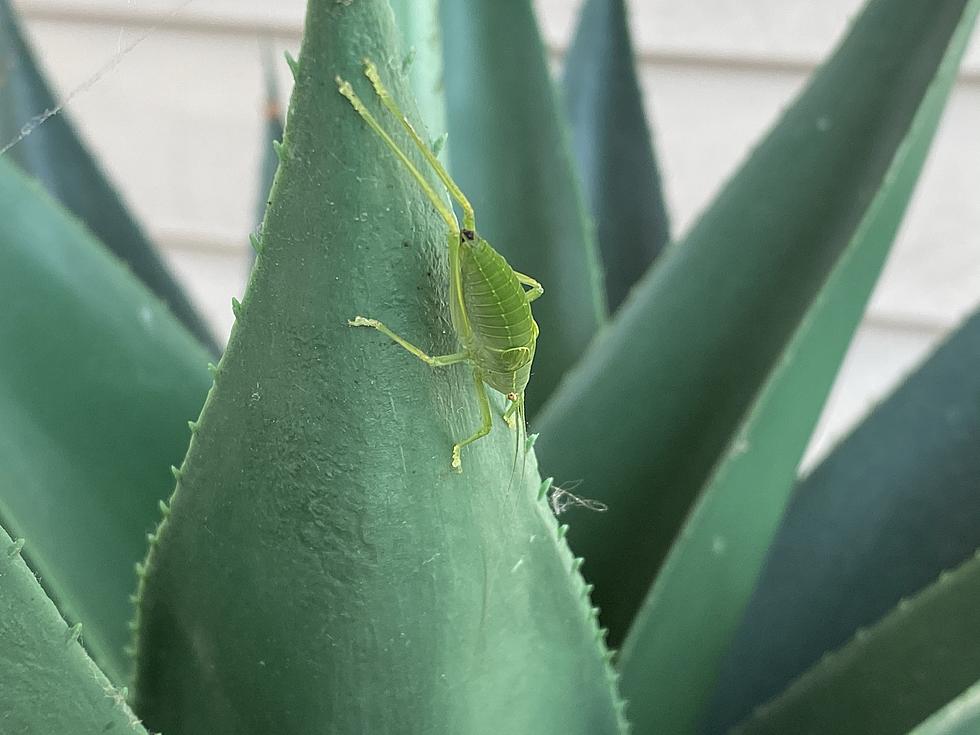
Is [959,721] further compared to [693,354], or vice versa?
[693,354]

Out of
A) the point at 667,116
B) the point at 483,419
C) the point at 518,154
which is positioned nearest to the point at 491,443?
the point at 483,419

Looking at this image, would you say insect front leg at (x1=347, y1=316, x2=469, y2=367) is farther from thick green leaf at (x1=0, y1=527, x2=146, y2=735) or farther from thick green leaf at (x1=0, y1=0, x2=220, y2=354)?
thick green leaf at (x1=0, y1=0, x2=220, y2=354)

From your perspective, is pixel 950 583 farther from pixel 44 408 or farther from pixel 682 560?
pixel 44 408

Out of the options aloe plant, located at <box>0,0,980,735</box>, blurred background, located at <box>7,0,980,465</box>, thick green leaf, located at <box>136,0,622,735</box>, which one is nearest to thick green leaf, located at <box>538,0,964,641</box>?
aloe plant, located at <box>0,0,980,735</box>

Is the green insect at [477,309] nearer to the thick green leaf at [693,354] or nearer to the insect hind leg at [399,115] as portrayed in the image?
the insect hind leg at [399,115]

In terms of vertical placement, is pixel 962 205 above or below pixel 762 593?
above

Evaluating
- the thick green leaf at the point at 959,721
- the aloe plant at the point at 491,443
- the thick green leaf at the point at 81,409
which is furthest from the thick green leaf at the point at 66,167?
the thick green leaf at the point at 959,721

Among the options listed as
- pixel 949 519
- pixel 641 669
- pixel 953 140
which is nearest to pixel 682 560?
pixel 641 669

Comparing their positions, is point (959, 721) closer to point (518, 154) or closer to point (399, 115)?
point (399, 115)
